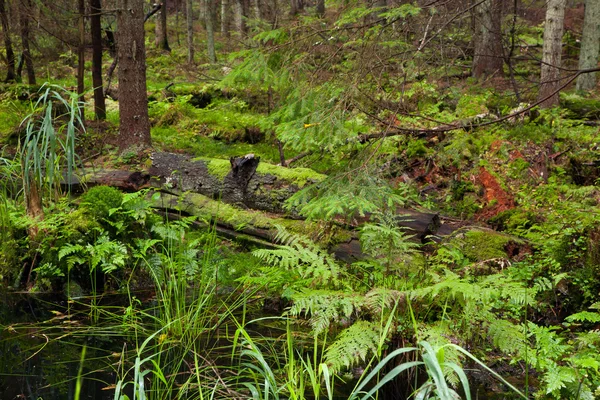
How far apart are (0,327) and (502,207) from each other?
20.4 ft

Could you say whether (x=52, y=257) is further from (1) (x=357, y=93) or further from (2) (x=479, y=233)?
(2) (x=479, y=233)

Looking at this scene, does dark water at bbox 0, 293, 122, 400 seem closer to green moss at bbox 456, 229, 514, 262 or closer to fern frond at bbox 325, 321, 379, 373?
fern frond at bbox 325, 321, 379, 373

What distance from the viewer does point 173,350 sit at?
4289mm

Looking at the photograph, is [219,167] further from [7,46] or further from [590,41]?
[590,41]

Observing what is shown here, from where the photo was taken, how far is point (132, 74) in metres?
9.23

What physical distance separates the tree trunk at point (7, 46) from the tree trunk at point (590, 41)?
1299cm

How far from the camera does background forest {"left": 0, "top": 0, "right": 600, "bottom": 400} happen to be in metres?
3.74

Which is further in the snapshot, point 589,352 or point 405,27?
point 405,27

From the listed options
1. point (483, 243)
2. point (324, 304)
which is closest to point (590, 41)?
point (483, 243)

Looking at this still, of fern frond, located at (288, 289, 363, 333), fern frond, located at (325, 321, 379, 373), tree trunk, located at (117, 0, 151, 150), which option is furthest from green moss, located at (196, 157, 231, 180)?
fern frond, located at (325, 321, 379, 373)

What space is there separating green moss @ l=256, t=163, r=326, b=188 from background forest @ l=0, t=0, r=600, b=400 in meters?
0.03

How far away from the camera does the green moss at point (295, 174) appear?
7172 millimetres

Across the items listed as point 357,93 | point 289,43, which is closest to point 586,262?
point 357,93

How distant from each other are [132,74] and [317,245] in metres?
5.74
